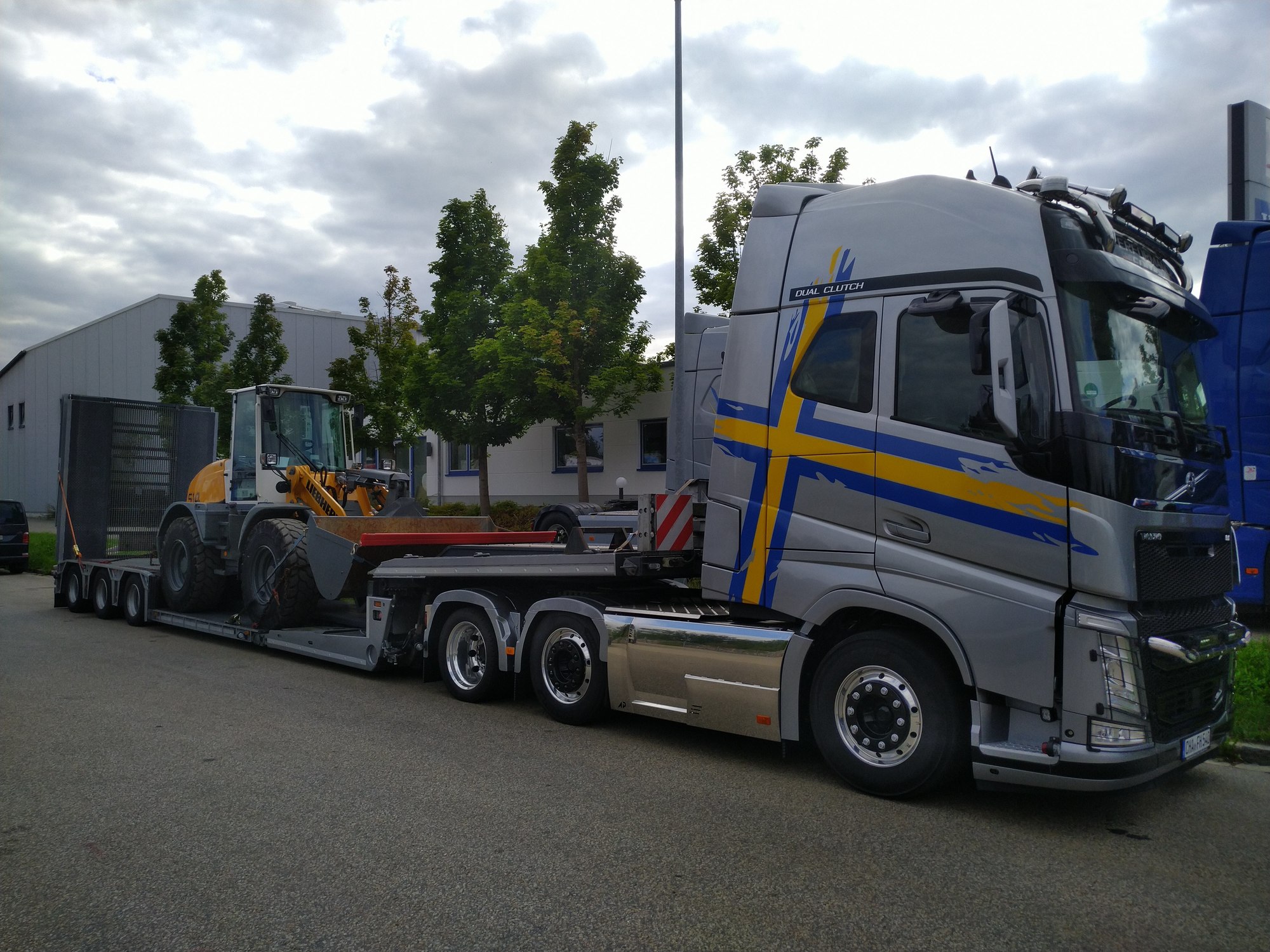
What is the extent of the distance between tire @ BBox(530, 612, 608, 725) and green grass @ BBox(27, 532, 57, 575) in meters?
18.1

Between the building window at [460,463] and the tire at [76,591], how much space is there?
14284 millimetres

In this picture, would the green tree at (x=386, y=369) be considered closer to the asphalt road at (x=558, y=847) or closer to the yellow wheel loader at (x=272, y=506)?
the yellow wheel loader at (x=272, y=506)

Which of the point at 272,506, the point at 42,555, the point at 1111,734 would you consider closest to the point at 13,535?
the point at 42,555

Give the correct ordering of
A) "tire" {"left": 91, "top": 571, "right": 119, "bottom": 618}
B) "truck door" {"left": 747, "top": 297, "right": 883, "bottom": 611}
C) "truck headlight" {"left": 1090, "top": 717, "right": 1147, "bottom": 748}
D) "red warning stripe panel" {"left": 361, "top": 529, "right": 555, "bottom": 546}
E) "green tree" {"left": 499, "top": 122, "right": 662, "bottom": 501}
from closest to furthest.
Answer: "truck headlight" {"left": 1090, "top": 717, "right": 1147, "bottom": 748}, "truck door" {"left": 747, "top": 297, "right": 883, "bottom": 611}, "red warning stripe panel" {"left": 361, "top": 529, "right": 555, "bottom": 546}, "tire" {"left": 91, "top": 571, "right": 119, "bottom": 618}, "green tree" {"left": 499, "top": 122, "right": 662, "bottom": 501}

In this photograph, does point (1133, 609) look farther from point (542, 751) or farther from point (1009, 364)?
point (542, 751)

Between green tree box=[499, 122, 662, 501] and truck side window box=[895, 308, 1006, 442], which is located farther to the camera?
green tree box=[499, 122, 662, 501]

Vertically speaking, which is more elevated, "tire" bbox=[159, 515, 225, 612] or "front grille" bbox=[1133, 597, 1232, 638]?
"front grille" bbox=[1133, 597, 1232, 638]

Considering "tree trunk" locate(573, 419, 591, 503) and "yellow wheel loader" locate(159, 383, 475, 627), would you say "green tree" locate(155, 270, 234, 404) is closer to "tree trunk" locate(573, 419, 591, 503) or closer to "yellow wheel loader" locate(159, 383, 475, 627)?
"tree trunk" locate(573, 419, 591, 503)

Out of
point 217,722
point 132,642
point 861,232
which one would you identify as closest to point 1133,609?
point 861,232

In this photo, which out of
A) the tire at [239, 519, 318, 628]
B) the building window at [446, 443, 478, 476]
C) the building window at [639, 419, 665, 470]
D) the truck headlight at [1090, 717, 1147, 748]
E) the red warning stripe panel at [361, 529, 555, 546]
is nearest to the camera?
the truck headlight at [1090, 717, 1147, 748]

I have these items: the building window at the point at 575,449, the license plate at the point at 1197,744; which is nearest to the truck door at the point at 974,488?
the license plate at the point at 1197,744

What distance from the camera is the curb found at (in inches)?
243

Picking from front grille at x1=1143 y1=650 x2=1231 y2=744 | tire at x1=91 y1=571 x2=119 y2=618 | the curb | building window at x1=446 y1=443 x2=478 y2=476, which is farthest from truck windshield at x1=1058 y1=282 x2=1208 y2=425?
building window at x1=446 y1=443 x2=478 y2=476

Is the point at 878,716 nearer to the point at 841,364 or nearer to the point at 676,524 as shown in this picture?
the point at 841,364
